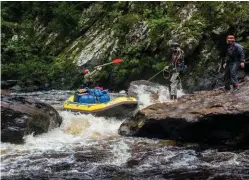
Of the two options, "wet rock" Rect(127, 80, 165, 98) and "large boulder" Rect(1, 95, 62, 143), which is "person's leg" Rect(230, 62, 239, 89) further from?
"large boulder" Rect(1, 95, 62, 143)

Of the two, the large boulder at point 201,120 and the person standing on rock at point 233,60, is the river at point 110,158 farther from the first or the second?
the person standing on rock at point 233,60

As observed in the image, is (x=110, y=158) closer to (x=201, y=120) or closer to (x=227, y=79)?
(x=201, y=120)

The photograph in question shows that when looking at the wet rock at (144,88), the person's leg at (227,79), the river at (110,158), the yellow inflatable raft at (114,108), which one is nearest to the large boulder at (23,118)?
the river at (110,158)

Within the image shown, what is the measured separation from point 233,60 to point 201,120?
8.55ft

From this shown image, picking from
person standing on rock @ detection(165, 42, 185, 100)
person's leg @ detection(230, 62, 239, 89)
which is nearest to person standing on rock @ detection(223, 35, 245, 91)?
person's leg @ detection(230, 62, 239, 89)

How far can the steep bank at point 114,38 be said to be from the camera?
16.2 metres

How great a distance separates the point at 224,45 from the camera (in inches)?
633

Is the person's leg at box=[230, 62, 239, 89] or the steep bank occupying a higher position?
the steep bank

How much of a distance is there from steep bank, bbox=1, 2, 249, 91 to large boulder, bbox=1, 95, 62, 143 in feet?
22.1

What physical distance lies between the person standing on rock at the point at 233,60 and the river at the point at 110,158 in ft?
8.42

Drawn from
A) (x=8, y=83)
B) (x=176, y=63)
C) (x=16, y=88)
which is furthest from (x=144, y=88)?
(x=8, y=83)

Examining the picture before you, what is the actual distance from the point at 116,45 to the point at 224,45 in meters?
5.57

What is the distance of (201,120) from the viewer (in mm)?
9461

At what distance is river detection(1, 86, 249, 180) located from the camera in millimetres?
7633
